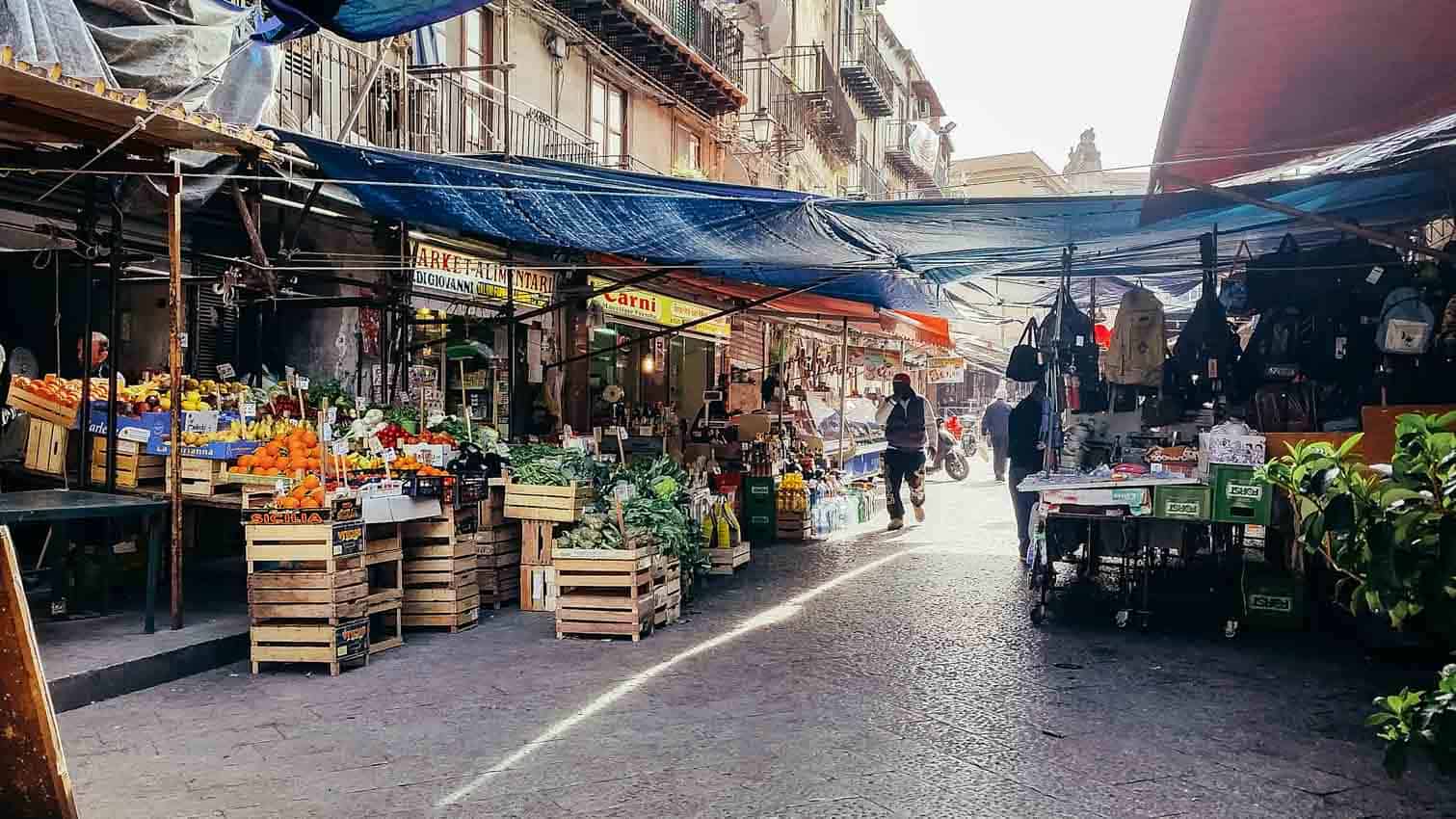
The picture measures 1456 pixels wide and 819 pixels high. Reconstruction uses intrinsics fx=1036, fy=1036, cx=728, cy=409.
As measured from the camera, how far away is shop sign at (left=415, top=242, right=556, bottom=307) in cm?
1202

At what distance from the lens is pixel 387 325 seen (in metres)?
12.2

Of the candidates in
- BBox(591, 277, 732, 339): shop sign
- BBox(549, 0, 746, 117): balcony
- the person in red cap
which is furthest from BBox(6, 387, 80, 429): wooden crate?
BBox(549, 0, 746, 117): balcony

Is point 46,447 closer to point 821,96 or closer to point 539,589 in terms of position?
point 539,589

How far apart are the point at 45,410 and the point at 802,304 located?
9494mm

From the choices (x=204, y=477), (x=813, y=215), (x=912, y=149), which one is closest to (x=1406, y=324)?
(x=813, y=215)

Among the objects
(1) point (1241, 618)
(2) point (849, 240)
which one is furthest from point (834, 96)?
(1) point (1241, 618)

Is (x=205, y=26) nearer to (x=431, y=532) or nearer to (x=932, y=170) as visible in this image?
(x=431, y=532)

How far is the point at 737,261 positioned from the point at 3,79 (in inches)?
266

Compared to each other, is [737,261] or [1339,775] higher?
[737,261]

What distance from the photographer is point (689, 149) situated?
2270 cm

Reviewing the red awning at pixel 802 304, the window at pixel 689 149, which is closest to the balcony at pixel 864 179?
the window at pixel 689 149

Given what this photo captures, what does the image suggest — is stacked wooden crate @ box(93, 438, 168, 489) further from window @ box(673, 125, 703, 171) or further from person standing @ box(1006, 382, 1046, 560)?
window @ box(673, 125, 703, 171)

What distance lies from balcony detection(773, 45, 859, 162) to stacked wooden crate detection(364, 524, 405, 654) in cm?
2154

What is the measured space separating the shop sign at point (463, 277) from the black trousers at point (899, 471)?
18.2 feet
